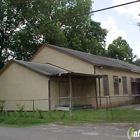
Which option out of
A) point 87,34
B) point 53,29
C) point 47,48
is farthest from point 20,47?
point 87,34

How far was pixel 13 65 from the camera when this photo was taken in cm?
2231

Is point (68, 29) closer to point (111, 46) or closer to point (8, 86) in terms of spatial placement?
point (111, 46)

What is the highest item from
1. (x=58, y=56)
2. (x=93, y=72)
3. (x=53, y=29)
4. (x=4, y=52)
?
(x=53, y=29)

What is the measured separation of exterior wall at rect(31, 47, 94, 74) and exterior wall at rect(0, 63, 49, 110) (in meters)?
4.03

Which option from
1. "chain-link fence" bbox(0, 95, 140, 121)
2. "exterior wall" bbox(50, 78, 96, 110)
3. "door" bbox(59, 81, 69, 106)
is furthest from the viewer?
"door" bbox(59, 81, 69, 106)

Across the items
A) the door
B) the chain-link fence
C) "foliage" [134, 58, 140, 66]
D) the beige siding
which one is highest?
"foliage" [134, 58, 140, 66]

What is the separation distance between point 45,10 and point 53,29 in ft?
13.1

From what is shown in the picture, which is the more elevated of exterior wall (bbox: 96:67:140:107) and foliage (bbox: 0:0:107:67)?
foliage (bbox: 0:0:107:67)

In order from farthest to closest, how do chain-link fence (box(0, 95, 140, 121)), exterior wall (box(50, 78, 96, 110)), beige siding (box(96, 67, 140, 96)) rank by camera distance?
beige siding (box(96, 67, 140, 96))
exterior wall (box(50, 78, 96, 110))
chain-link fence (box(0, 95, 140, 121))

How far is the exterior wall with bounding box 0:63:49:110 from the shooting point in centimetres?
2003

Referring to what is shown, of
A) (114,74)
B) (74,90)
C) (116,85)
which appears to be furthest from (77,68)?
(116,85)

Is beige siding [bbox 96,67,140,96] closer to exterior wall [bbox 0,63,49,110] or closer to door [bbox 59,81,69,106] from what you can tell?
door [bbox 59,81,69,106]

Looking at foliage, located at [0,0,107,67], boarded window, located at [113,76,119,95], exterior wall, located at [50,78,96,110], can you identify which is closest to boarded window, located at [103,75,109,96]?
exterior wall, located at [50,78,96,110]

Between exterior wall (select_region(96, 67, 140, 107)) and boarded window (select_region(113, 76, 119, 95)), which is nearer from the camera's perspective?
exterior wall (select_region(96, 67, 140, 107))
